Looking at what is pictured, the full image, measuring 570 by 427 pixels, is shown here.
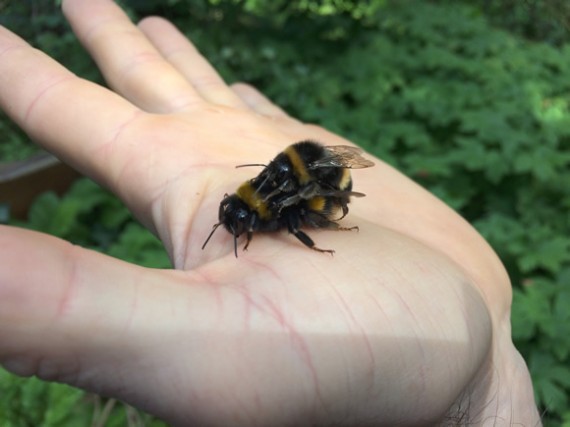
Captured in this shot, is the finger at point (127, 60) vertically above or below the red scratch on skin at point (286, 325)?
below

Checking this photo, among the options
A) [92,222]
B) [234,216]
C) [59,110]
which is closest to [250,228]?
[234,216]

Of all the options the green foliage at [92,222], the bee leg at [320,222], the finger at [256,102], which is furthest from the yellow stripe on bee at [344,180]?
the green foliage at [92,222]

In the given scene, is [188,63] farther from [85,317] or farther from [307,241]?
[85,317]

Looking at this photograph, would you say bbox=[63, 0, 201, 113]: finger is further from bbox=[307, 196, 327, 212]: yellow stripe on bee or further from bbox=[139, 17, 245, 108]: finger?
bbox=[307, 196, 327, 212]: yellow stripe on bee

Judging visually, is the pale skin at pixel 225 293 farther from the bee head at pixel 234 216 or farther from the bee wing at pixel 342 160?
the bee wing at pixel 342 160

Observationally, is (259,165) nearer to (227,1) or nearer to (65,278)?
(65,278)

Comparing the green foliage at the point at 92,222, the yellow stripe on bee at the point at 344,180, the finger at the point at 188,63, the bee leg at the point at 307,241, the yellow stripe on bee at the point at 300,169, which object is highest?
the yellow stripe on bee at the point at 300,169

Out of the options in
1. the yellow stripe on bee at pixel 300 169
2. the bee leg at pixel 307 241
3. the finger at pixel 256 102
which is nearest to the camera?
the bee leg at pixel 307 241
